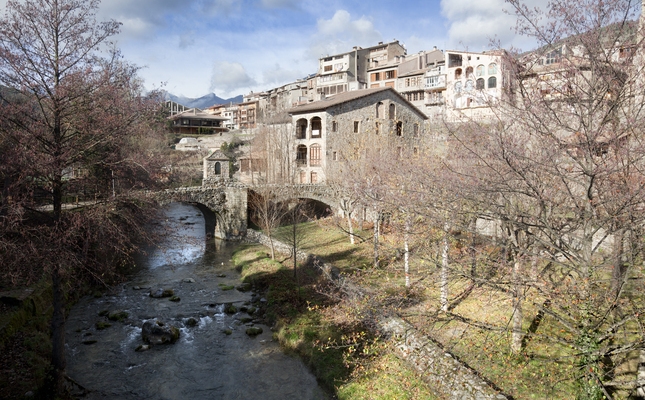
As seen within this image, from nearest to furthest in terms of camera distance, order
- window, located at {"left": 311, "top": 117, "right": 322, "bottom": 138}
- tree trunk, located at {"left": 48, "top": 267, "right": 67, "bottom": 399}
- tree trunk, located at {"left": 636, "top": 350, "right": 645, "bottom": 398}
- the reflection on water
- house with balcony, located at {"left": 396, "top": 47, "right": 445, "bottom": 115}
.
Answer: tree trunk, located at {"left": 636, "top": 350, "right": 645, "bottom": 398}, tree trunk, located at {"left": 48, "top": 267, "right": 67, "bottom": 399}, the reflection on water, window, located at {"left": 311, "top": 117, "right": 322, "bottom": 138}, house with balcony, located at {"left": 396, "top": 47, "right": 445, "bottom": 115}

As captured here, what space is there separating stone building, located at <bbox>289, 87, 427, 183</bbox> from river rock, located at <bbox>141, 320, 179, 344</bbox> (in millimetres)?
20651

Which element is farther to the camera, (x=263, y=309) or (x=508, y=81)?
(x=263, y=309)

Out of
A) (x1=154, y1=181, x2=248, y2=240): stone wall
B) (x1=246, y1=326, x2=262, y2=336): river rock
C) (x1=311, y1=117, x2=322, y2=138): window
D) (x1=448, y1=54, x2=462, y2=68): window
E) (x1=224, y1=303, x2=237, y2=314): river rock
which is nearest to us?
(x1=246, y1=326, x2=262, y2=336): river rock

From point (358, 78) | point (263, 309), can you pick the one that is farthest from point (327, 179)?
point (358, 78)

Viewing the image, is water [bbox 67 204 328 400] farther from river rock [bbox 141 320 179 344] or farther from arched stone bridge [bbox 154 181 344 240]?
arched stone bridge [bbox 154 181 344 240]

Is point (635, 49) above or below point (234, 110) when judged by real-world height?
below

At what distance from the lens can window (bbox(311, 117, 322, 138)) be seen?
3669cm

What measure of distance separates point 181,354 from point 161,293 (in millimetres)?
5984

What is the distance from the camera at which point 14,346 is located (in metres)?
11.4

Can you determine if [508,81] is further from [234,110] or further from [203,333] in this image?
[234,110]

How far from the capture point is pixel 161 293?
747 inches

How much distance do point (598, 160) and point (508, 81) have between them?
1.94 m

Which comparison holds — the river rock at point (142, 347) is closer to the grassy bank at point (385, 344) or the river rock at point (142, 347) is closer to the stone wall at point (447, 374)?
the grassy bank at point (385, 344)

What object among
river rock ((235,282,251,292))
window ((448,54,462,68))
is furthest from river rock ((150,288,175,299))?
window ((448,54,462,68))
